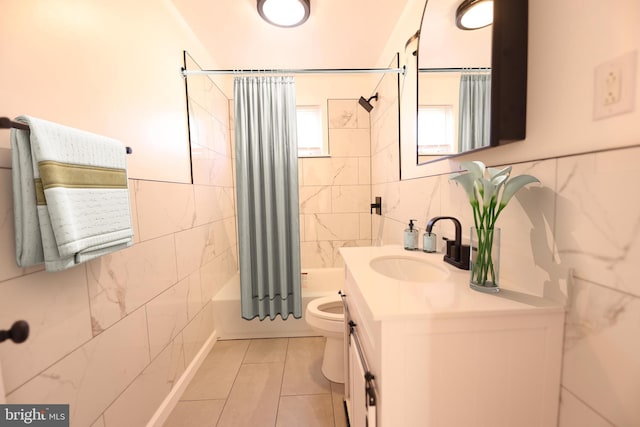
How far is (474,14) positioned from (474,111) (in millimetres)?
344

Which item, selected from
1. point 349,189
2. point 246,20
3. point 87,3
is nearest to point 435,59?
point 246,20

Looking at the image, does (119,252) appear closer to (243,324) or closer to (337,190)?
(243,324)

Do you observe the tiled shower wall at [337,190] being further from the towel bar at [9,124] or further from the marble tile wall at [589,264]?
the towel bar at [9,124]

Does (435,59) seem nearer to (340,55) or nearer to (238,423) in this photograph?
(340,55)

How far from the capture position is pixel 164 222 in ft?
4.75

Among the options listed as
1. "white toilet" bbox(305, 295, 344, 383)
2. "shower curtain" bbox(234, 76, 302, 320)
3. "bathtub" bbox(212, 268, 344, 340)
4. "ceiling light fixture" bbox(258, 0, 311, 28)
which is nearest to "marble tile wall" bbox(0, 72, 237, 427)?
"bathtub" bbox(212, 268, 344, 340)

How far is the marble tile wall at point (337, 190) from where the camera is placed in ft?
8.91

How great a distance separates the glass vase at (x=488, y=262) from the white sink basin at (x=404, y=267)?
1.02ft

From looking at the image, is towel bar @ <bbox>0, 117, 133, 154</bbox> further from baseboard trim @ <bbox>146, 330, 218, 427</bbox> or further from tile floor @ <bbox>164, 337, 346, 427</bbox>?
tile floor @ <bbox>164, 337, 346, 427</bbox>

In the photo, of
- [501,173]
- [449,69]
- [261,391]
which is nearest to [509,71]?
[501,173]

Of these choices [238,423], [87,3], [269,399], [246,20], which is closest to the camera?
[87,3]

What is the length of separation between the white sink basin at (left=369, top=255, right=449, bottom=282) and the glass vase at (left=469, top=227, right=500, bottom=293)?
0.31m

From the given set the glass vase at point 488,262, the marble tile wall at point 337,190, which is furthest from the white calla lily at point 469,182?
the marble tile wall at point 337,190

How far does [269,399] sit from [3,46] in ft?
6.22
